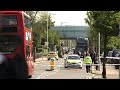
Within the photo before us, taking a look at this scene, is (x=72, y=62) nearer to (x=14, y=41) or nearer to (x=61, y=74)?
(x=61, y=74)

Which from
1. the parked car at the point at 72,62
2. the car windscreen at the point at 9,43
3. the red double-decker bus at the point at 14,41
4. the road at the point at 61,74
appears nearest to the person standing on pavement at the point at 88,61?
the road at the point at 61,74

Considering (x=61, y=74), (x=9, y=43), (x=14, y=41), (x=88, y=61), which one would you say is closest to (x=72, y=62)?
(x=88, y=61)

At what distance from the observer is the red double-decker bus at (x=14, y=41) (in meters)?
20.6

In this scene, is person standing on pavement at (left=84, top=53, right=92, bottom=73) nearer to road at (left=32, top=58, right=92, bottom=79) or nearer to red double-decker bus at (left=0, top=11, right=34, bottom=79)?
road at (left=32, top=58, right=92, bottom=79)

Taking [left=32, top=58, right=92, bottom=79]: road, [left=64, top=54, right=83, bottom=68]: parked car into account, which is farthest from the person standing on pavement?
[left=64, top=54, right=83, bottom=68]: parked car

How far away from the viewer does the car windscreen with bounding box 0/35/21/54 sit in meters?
20.6

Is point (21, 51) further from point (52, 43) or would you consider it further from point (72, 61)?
point (52, 43)

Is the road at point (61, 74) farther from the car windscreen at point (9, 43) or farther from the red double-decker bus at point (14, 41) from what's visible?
the car windscreen at point (9, 43)

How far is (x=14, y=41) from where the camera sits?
2077 cm

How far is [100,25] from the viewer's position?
98.8 ft
